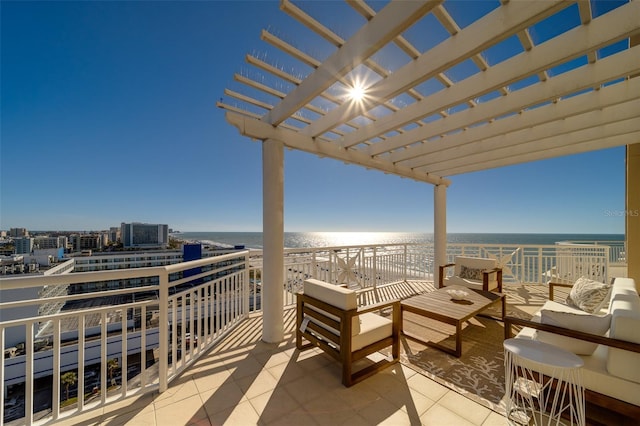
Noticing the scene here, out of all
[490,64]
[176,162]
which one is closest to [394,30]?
[490,64]

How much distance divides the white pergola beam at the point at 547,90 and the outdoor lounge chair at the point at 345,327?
2.46m

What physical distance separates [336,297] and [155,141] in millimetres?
12379

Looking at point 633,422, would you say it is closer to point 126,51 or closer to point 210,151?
point 126,51

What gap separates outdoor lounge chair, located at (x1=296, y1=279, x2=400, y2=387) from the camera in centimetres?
224

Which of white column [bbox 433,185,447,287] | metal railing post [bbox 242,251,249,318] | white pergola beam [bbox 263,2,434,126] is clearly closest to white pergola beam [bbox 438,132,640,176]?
white column [bbox 433,185,447,287]

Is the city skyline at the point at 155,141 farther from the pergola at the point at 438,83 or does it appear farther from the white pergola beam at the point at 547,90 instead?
the white pergola beam at the point at 547,90

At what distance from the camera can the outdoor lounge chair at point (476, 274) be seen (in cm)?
449

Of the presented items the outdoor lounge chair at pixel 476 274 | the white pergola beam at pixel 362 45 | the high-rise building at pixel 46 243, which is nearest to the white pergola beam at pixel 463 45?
the white pergola beam at pixel 362 45

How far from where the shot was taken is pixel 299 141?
3404mm

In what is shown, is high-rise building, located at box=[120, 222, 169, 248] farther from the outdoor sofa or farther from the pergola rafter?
the outdoor sofa

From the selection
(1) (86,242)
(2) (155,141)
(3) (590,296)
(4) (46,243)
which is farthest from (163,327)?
(2) (155,141)

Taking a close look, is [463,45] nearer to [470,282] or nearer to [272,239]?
[272,239]

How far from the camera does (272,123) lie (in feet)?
10.1

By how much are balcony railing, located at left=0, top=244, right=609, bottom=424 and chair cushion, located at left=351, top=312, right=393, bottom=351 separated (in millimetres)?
1688
